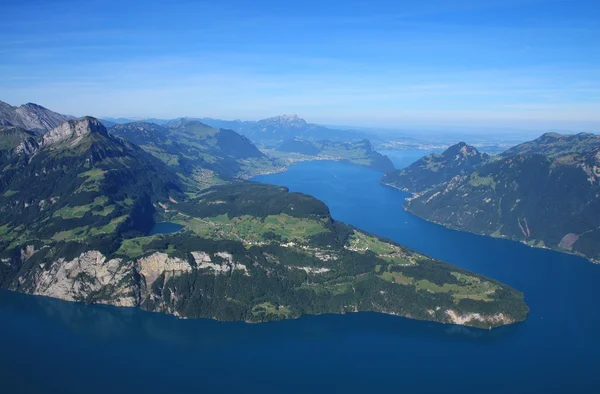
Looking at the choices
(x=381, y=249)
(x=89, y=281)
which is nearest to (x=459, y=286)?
(x=381, y=249)

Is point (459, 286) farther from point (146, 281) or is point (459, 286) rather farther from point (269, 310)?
point (146, 281)

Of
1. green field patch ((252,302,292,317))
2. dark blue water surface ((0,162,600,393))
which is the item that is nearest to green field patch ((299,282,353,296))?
dark blue water surface ((0,162,600,393))

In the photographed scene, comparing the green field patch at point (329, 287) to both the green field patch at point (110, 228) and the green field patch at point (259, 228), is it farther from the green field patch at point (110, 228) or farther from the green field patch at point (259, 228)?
the green field patch at point (110, 228)

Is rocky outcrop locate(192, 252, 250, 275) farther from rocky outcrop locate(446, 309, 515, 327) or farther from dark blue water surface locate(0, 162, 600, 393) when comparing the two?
rocky outcrop locate(446, 309, 515, 327)

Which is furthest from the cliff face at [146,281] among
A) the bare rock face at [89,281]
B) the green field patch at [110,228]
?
the green field patch at [110,228]

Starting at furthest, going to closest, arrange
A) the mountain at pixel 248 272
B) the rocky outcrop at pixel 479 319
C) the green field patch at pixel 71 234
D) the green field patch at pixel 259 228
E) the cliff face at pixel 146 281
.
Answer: the green field patch at pixel 259 228
the green field patch at pixel 71 234
the mountain at pixel 248 272
the cliff face at pixel 146 281
the rocky outcrop at pixel 479 319
